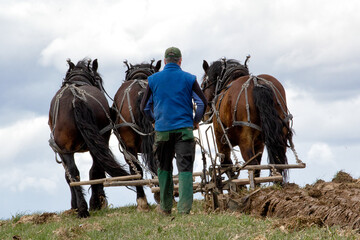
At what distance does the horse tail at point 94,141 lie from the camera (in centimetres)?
889

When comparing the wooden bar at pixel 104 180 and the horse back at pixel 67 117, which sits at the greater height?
the horse back at pixel 67 117

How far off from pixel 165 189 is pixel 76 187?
8.82 ft

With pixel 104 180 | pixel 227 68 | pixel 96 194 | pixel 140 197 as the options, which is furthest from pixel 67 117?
pixel 227 68

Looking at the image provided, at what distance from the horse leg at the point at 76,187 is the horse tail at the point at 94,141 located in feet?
1.27

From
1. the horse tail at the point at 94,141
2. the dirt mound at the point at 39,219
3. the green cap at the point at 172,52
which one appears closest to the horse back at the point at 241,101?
the horse tail at the point at 94,141

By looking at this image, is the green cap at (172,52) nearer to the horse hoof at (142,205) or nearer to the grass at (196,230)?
the grass at (196,230)

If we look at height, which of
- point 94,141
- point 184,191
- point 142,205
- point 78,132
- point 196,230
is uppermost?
point 78,132

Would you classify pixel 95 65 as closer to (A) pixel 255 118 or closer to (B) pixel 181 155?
(A) pixel 255 118

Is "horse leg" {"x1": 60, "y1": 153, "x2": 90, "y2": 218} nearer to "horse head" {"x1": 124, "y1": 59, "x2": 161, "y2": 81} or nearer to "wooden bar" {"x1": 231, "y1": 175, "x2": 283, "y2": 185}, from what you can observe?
"horse head" {"x1": 124, "y1": 59, "x2": 161, "y2": 81}

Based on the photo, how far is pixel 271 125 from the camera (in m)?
8.93

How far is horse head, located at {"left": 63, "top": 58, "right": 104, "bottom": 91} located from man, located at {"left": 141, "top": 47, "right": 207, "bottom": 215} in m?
4.02

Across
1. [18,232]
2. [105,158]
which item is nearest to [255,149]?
[105,158]

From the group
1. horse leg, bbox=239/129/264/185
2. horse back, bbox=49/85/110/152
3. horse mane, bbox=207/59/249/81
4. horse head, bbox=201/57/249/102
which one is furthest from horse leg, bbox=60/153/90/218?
horse mane, bbox=207/59/249/81

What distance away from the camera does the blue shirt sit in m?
6.55
